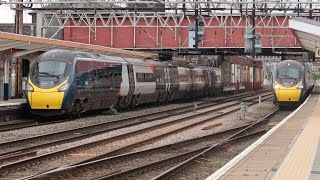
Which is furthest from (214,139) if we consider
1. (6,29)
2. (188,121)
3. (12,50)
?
(6,29)

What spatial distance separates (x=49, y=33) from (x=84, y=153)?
174ft

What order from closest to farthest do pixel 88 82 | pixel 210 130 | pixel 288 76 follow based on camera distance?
pixel 210 130 < pixel 88 82 < pixel 288 76

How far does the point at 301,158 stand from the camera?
1049cm

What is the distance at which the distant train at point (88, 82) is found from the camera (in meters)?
21.4

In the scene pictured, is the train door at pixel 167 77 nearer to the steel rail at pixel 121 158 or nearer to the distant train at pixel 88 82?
the distant train at pixel 88 82

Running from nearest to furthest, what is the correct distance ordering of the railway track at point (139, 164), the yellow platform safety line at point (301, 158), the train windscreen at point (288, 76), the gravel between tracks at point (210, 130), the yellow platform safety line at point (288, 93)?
the yellow platform safety line at point (301, 158)
the railway track at point (139, 164)
the gravel between tracks at point (210, 130)
the yellow platform safety line at point (288, 93)
the train windscreen at point (288, 76)

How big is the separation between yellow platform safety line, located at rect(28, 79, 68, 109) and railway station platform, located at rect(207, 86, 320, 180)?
29.8 feet

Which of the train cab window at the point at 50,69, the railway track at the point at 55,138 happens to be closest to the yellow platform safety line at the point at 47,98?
the train cab window at the point at 50,69

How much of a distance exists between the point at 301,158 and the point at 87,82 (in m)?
13.9

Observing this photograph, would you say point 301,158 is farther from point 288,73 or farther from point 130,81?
point 288,73

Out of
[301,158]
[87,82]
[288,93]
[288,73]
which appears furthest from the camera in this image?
[288,73]

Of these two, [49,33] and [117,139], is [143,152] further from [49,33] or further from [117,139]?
[49,33]

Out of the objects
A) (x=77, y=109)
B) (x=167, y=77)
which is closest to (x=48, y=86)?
(x=77, y=109)

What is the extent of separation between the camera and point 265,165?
10133 mm
